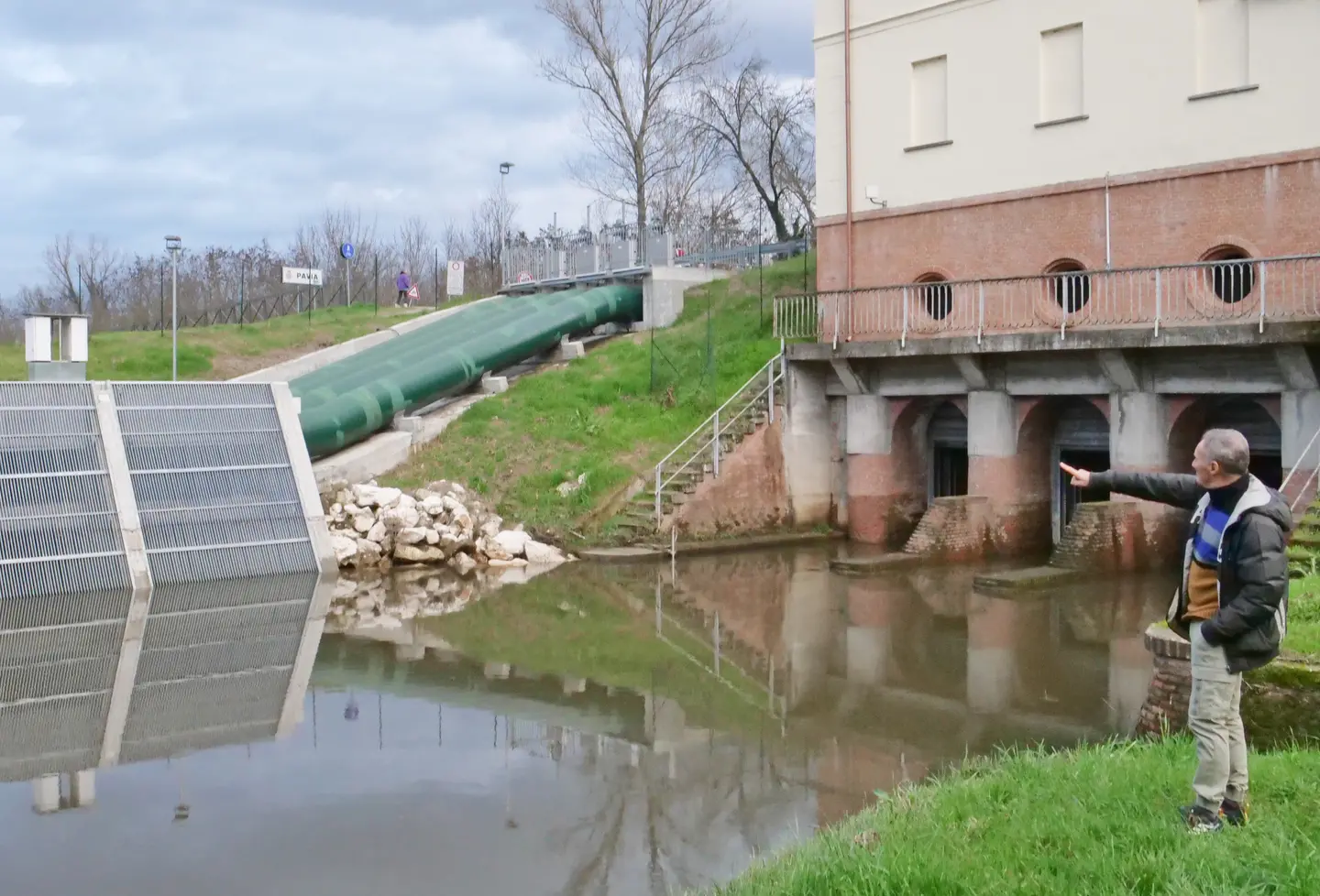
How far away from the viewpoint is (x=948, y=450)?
1035 inches

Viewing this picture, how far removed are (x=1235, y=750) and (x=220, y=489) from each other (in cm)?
1591

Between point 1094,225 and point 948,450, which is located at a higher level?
point 1094,225

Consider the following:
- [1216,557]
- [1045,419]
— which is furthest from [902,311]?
[1216,557]

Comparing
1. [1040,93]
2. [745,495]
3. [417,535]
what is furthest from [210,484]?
[1040,93]

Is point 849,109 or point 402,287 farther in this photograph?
point 402,287

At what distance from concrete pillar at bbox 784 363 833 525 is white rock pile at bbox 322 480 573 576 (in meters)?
5.74

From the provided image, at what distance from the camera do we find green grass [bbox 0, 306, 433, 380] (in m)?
29.0

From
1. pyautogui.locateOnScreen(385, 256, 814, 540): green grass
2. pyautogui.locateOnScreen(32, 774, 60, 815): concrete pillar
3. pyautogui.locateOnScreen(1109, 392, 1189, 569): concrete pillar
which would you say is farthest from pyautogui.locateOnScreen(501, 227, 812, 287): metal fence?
pyautogui.locateOnScreen(32, 774, 60, 815): concrete pillar

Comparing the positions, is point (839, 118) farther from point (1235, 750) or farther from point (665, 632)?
point (1235, 750)

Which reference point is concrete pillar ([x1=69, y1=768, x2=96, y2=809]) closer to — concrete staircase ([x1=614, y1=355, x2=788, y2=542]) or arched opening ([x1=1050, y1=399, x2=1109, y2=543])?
concrete staircase ([x1=614, y1=355, x2=788, y2=542])

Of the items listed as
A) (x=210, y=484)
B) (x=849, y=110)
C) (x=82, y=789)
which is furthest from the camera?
(x=849, y=110)

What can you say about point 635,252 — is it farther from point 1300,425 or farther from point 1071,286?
point 1300,425

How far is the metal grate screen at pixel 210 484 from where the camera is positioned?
58.4ft

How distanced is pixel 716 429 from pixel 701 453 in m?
0.59
